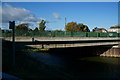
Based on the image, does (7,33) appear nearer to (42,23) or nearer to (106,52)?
(106,52)

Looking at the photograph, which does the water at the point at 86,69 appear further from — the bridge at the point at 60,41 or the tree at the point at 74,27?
the tree at the point at 74,27

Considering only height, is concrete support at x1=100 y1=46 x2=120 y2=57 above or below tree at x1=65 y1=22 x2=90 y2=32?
below

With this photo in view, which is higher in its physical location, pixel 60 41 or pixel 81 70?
pixel 60 41

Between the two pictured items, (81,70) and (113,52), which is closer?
(81,70)

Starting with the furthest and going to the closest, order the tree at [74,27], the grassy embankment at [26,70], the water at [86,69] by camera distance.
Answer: the tree at [74,27]
the water at [86,69]
the grassy embankment at [26,70]

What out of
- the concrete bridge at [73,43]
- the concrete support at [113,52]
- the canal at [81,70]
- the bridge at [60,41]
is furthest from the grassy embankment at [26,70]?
the concrete support at [113,52]

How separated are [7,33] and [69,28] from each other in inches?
3116

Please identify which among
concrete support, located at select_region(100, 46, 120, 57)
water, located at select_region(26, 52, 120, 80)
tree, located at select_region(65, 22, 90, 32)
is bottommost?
water, located at select_region(26, 52, 120, 80)

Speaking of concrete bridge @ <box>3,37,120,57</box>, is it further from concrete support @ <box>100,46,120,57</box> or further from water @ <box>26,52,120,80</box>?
water @ <box>26,52,120,80</box>

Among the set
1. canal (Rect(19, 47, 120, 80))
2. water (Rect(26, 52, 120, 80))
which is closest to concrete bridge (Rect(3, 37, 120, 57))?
canal (Rect(19, 47, 120, 80))

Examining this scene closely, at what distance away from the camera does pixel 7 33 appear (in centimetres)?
2723

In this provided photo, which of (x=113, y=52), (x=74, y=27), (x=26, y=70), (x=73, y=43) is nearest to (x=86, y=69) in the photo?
(x=73, y=43)

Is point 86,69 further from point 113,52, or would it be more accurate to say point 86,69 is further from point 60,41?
point 113,52

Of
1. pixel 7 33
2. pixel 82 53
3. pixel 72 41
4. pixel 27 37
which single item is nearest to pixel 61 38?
pixel 72 41
